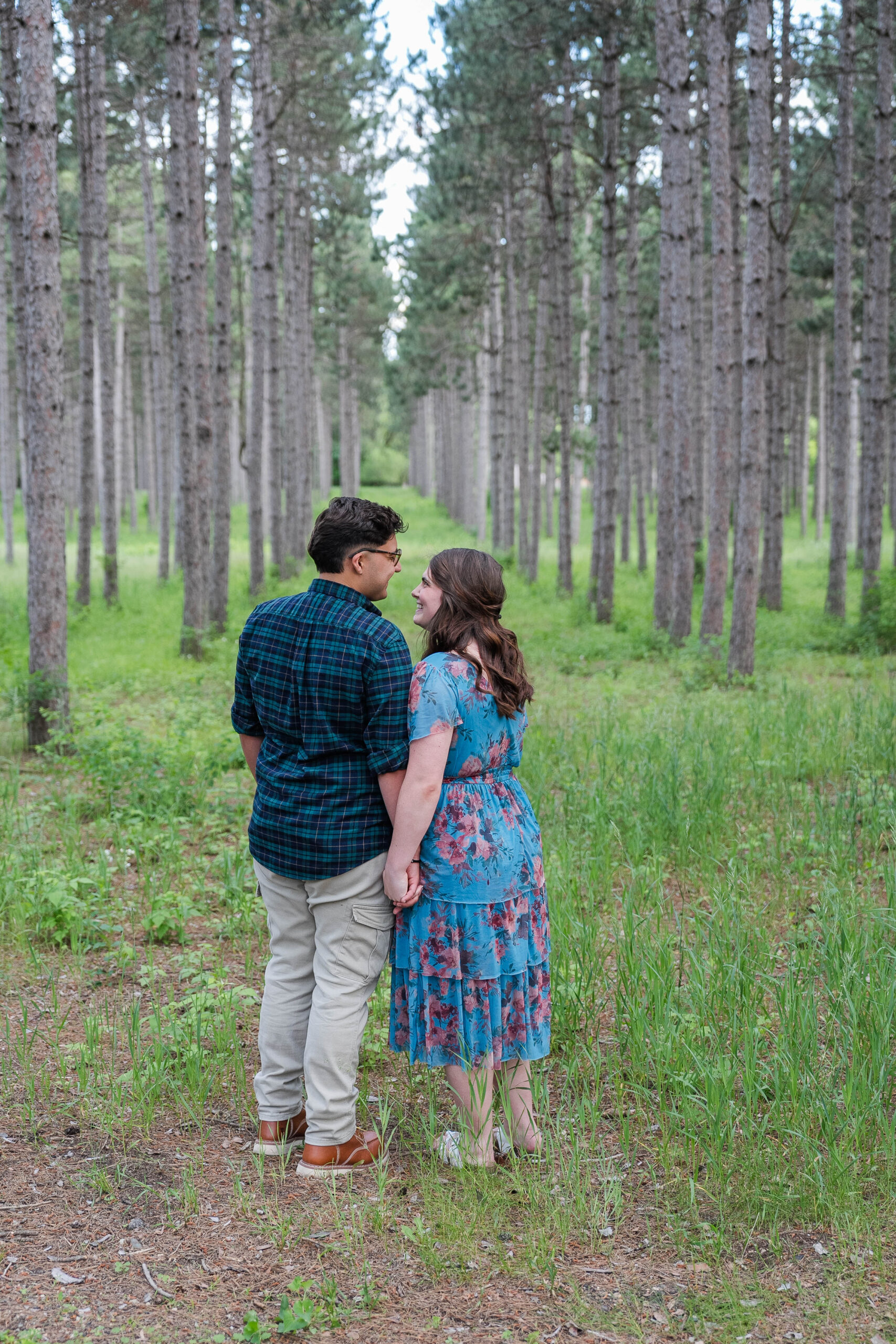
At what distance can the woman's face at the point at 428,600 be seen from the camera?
3.33 meters

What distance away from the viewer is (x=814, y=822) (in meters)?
6.30

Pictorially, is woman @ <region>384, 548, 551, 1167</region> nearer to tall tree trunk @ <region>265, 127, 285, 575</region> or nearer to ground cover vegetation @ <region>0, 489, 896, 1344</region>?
ground cover vegetation @ <region>0, 489, 896, 1344</region>

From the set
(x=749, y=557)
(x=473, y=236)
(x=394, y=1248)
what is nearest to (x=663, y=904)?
(x=394, y=1248)

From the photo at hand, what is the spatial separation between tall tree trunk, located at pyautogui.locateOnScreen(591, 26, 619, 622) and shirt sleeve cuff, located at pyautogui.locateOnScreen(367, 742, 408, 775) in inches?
544

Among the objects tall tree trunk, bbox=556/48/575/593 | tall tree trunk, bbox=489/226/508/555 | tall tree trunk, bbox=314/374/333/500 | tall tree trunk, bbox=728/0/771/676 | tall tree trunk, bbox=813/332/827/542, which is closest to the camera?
tall tree trunk, bbox=728/0/771/676

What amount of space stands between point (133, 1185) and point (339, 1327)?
0.94 meters

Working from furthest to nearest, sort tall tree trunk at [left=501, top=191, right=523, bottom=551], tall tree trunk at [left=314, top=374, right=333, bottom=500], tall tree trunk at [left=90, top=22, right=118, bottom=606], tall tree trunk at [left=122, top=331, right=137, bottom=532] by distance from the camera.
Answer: tall tree trunk at [left=314, top=374, right=333, bottom=500] → tall tree trunk at [left=122, top=331, right=137, bottom=532] → tall tree trunk at [left=501, top=191, right=523, bottom=551] → tall tree trunk at [left=90, top=22, right=118, bottom=606]

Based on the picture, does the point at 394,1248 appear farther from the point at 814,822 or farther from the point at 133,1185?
the point at 814,822

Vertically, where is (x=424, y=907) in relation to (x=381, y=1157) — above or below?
above

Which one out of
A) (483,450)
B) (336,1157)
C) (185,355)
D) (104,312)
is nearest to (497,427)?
(483,450)

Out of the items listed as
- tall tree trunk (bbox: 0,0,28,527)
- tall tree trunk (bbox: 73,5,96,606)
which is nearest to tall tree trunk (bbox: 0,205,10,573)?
tall tree trunk (bbox: 73,5,96,606)

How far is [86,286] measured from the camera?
1638cm

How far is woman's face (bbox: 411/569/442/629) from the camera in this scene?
3.33m

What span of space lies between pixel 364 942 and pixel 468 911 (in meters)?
0.34
